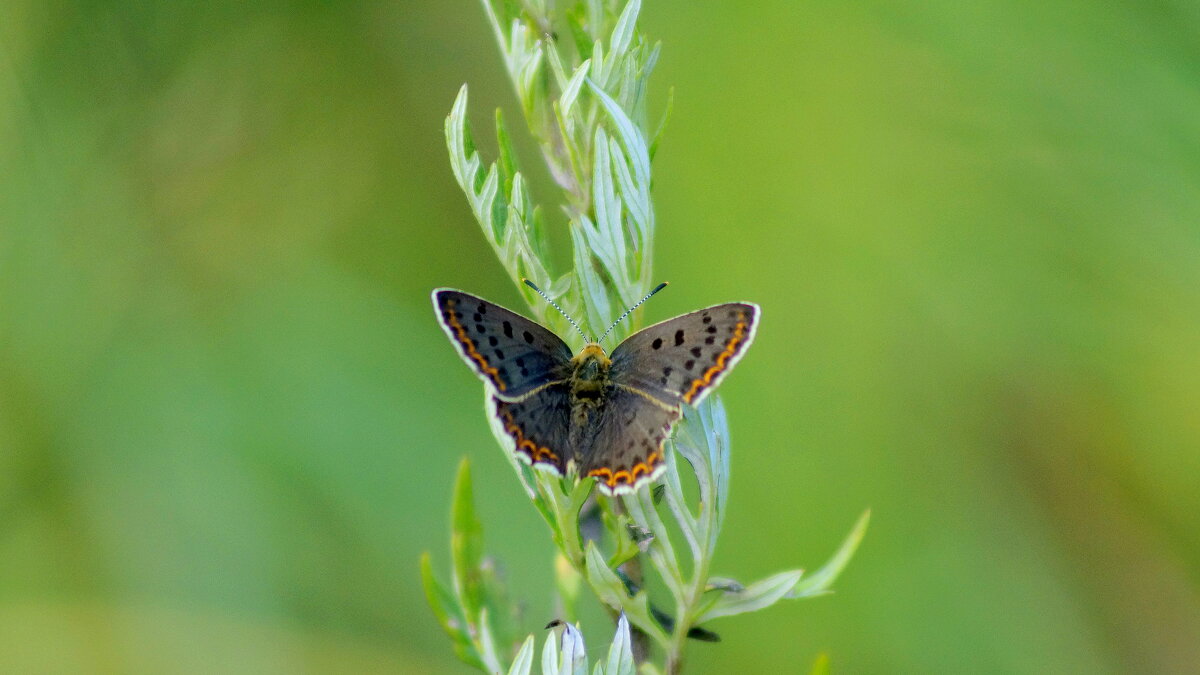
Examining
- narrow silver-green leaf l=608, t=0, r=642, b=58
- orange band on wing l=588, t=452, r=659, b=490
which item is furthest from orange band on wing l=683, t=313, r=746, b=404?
narrow silver-green leaf l=608, t=0, r=642, b=58

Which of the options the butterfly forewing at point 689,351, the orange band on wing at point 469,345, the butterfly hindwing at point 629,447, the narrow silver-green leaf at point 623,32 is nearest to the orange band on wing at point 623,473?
the butterfly hindwing at point 629,447

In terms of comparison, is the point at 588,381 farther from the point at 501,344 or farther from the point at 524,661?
the point at 524,661

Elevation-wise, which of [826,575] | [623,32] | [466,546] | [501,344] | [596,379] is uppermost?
[623,32]

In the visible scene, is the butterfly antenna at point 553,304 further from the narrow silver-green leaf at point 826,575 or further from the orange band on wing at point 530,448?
the narrow silver-green leaf at point 826,575

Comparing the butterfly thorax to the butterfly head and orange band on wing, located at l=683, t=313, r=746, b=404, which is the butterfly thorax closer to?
the butterfly head

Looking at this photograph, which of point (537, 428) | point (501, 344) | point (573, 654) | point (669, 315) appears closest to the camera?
point (573, 654)

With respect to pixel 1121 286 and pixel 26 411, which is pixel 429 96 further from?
pixel 1121 286

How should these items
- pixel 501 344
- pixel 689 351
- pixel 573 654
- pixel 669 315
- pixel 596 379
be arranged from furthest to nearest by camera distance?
pixel 669 315 → pixel 596 379 → pixel 501 344 → pixel 689 351 → pixel 573 654

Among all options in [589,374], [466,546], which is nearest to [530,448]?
[466,546]
